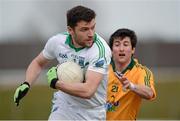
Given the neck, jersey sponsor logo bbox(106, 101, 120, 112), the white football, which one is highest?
the white football

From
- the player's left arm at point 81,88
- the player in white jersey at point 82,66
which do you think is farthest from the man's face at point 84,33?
the player's left arm at point 81,88

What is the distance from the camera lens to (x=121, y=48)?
891 cm

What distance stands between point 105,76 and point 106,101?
0.77 m

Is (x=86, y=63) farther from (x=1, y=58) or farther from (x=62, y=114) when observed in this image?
(x=1, y=58)

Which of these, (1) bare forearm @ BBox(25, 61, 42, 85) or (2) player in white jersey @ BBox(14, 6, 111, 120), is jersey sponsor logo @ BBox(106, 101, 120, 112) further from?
(1) bare forearm @ BBox(25, 61, 42, 85)

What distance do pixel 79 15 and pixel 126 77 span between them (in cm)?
143

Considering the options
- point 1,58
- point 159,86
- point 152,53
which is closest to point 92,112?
point 159,86

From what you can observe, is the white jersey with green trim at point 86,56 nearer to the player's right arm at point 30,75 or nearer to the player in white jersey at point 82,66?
the player in white jersey at point 82,66

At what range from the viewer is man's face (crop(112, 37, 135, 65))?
29.2 feet

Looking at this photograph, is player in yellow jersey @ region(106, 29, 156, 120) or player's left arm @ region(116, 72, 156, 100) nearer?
player's left arm @ region(116, 72, 156, 100)

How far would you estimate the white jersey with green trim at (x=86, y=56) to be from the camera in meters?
7.68

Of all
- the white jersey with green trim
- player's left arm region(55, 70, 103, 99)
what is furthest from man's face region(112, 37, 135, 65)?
player's left arm region(55, 70, 103, 99)

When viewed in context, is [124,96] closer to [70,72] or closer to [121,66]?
[121,66]

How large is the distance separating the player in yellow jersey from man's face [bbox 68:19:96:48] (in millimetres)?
1065
